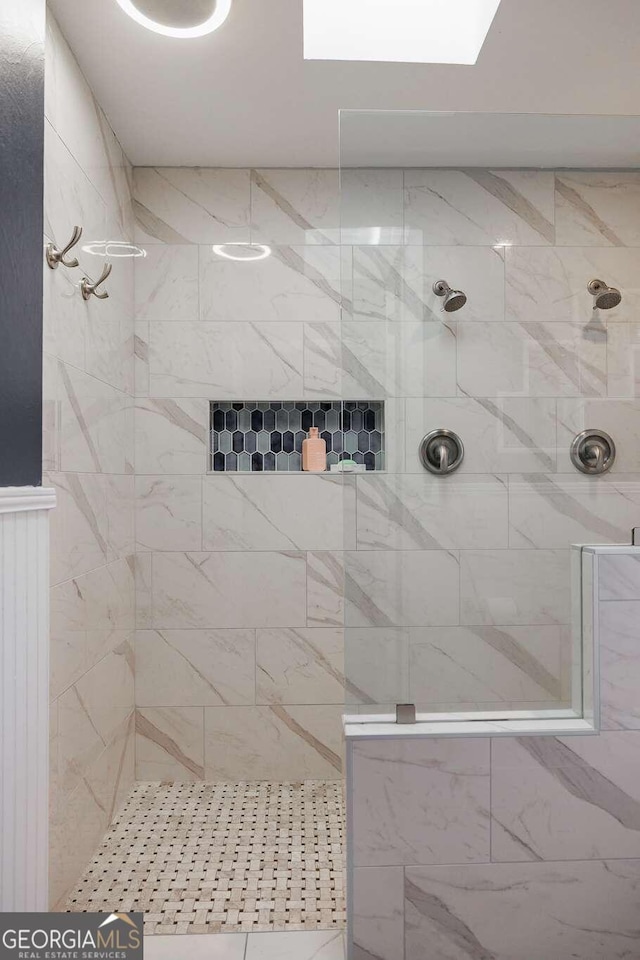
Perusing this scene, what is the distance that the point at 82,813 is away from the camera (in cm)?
223

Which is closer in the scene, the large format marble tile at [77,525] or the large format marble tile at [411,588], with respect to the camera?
the large format marble tile at [411,588]

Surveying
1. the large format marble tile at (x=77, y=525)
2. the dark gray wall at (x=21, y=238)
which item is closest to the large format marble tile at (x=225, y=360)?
the large format marble tile at (x=77, y=525)

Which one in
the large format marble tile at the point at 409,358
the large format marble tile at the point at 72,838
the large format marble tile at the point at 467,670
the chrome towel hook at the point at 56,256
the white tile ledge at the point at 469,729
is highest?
the chrome towel hook at the point at 56,256

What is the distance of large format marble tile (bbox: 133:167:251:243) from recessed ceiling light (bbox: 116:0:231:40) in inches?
35.2

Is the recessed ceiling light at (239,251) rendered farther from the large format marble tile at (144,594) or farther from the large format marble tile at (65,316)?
the large format marble tile at (144,594)

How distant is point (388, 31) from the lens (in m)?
2.24

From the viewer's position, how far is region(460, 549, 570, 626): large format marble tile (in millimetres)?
1717

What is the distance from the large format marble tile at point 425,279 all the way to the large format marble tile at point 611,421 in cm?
30

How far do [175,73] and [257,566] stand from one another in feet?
6.26

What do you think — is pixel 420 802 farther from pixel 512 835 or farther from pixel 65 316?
pixel 65 316

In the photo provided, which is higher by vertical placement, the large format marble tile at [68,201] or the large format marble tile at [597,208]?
the large format marble tile at [68,201]

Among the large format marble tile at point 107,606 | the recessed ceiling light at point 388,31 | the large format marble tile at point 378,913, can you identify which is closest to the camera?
the large format marble tile at point 378,913

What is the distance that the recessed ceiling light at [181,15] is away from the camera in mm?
1953

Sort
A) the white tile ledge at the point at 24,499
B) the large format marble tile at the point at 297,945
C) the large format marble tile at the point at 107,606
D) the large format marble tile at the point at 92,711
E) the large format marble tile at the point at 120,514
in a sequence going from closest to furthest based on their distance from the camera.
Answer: the white tile ledge at the point at 24,499 < the large format marble tile at the point at 297,945 < the large format marble tile at the point at 92,711 < the large format marble tile at the point at 107,606 < the large format marble tile at the point at 120,514
